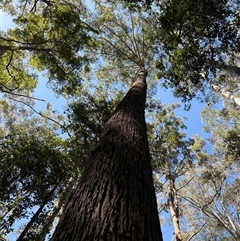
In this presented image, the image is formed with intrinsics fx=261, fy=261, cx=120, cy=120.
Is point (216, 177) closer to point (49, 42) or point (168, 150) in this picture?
point (168, 150)

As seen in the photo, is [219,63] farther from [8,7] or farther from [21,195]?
[8,7]

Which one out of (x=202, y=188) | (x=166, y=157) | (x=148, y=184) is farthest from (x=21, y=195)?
(x=202, y=188)

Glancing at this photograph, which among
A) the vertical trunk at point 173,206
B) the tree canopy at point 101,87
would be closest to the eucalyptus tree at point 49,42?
the tree canopy at point 101,87

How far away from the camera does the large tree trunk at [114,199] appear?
1.53 m

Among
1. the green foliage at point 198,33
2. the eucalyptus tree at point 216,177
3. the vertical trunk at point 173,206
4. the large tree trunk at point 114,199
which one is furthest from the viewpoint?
the eucalyptus tree at point 216,177

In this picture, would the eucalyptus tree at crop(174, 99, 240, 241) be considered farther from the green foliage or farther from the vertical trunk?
the green foliage

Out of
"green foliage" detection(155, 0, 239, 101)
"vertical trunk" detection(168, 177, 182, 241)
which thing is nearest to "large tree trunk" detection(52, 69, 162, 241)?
"green foliage" detection(155, 0, 239, 101)

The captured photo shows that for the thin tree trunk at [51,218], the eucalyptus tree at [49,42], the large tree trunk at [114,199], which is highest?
the eucalyptus tree at [49,42]

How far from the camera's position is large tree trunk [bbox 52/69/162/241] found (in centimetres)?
153

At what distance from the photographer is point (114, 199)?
5.90 ft

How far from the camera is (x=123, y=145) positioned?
2.64 metres

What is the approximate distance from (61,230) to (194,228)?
19.8 meters

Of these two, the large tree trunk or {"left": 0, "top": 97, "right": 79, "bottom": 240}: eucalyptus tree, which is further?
{"left": 0, "top": 97, "right": 79, "bottom": 240}: eucalyptus tree

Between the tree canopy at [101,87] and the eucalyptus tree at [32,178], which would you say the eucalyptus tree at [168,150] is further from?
the eucalyptus tree at [32,178]
